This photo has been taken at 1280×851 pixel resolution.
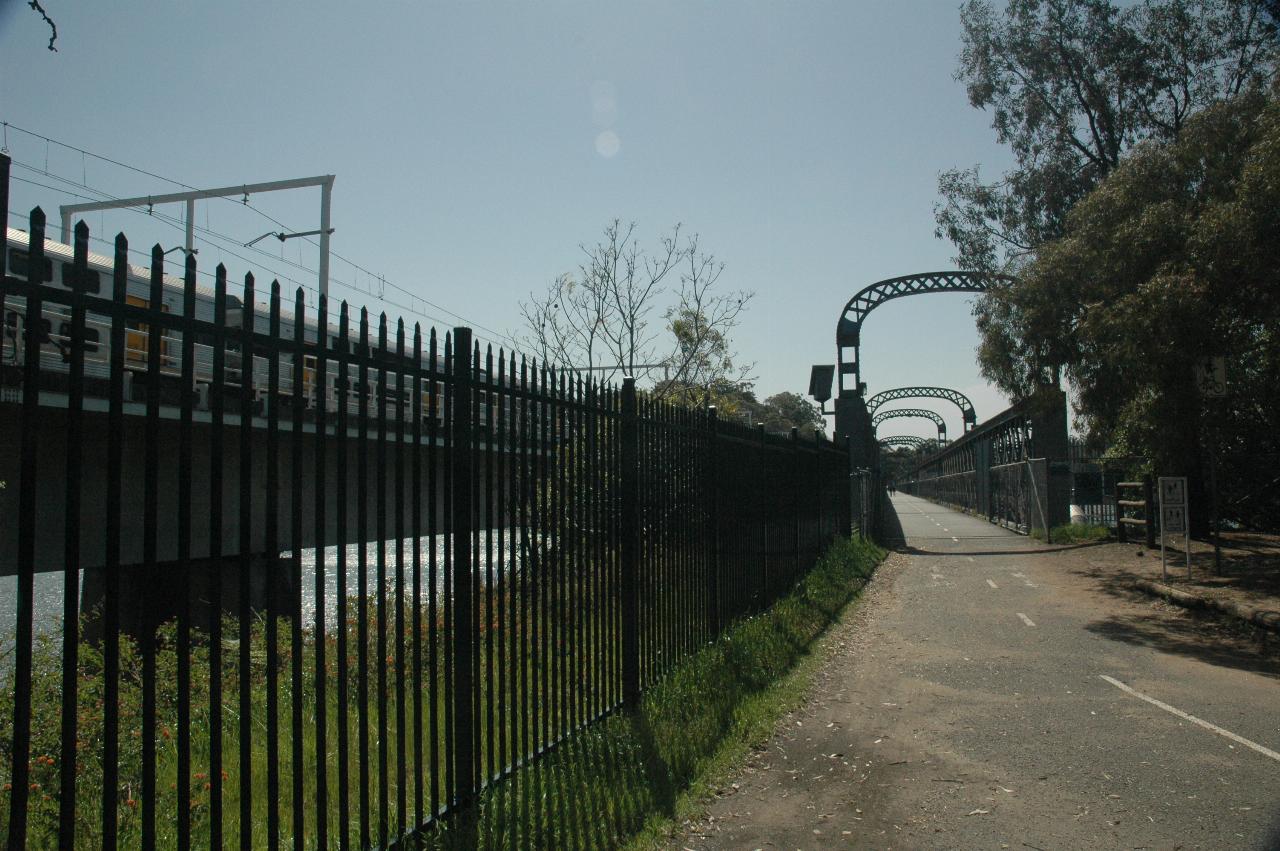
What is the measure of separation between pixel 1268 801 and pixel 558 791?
3.72 metres

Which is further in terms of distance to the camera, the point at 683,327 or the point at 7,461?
the point at 683,327

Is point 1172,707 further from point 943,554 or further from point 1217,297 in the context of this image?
point 943,554

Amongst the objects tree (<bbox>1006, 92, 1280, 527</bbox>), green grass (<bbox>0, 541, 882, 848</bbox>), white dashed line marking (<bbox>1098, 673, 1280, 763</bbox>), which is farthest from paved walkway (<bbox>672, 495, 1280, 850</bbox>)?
tree (<bbox>1006, 92, 1280, 527</bbox>)

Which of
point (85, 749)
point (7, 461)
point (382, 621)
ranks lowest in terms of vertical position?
point (85, 749)

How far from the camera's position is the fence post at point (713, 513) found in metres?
8.36

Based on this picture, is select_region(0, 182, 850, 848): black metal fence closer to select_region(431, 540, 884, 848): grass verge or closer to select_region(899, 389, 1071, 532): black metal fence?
select_region(431, 540, 884, 848): grass verge

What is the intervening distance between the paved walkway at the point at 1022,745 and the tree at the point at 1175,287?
361cm

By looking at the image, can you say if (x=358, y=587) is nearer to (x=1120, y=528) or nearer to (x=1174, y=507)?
(x=1174, y=507)

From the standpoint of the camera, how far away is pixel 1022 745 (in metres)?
6.20

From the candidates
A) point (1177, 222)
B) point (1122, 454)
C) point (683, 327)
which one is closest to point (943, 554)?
point (1122, 454)

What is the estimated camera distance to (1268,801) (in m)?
4.96

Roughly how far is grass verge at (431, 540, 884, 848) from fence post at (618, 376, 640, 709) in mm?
243

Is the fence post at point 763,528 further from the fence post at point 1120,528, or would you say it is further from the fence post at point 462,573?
the fence post at point 1120,528

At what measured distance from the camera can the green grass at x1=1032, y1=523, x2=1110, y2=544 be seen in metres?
21.3
